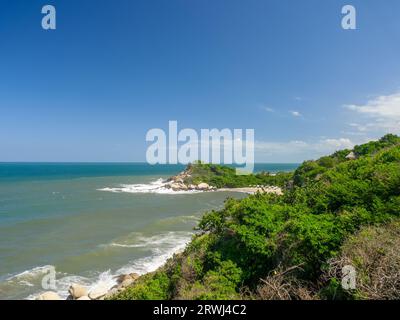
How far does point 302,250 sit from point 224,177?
68580 mm

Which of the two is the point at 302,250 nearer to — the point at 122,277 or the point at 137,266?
the point at 122,277

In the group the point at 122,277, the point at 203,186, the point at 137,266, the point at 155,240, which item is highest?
the point at 203,186

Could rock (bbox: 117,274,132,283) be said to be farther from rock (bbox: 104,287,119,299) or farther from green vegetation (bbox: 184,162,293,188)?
green vegetation (bbox: 184,162,293,188)

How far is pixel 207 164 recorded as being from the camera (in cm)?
8594

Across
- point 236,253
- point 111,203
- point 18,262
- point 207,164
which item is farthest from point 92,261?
point 207,164

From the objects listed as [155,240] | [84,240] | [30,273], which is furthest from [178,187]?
[30,273]

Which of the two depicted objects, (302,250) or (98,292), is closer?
(302,250)

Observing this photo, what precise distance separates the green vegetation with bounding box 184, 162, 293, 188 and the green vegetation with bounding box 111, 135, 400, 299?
58.1 metres

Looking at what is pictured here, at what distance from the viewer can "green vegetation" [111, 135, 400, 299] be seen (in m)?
7.40

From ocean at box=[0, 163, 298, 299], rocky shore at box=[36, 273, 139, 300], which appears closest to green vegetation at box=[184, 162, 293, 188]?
ocean at box=[0, 163, 298, 299]

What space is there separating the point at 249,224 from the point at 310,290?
3.76 meters

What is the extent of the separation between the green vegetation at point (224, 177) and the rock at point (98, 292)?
189ft

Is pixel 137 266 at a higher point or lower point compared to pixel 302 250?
lower

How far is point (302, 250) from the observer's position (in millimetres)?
9211
